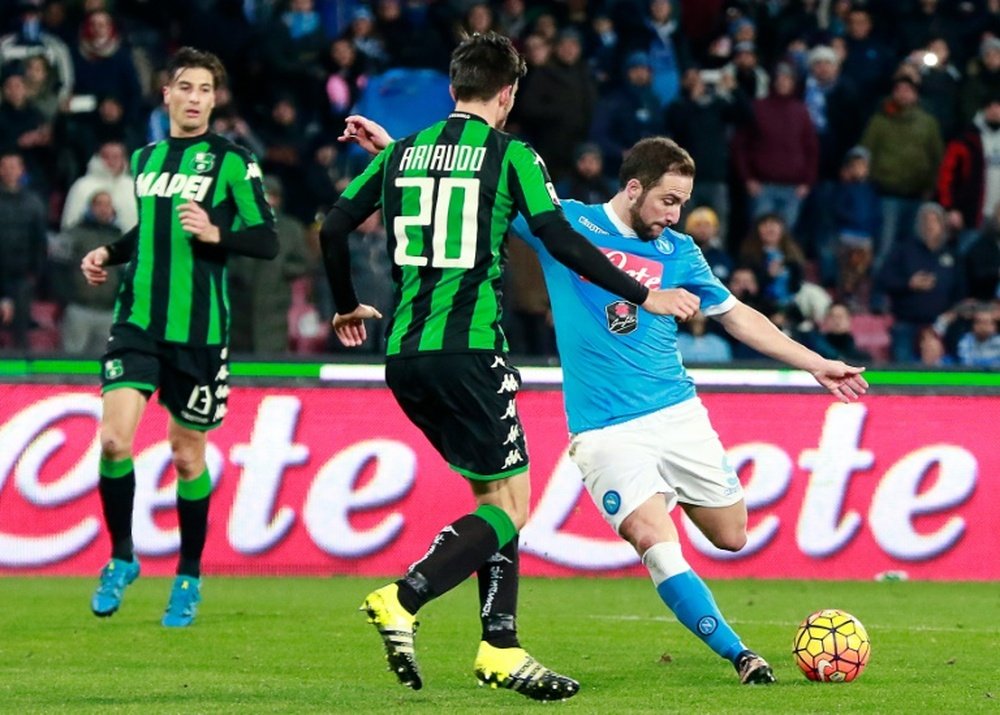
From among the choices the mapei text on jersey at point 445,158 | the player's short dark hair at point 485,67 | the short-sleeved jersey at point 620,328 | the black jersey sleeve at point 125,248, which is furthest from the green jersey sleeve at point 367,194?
the black jersey sleeve at point 125,248

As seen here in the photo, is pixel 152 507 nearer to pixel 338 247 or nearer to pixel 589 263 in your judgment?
pixel 338 247

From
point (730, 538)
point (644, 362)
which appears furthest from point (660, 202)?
point (730, 538)

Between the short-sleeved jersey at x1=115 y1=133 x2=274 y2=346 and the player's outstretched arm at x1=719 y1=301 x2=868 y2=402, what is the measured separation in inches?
105

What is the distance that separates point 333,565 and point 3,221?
4262mm

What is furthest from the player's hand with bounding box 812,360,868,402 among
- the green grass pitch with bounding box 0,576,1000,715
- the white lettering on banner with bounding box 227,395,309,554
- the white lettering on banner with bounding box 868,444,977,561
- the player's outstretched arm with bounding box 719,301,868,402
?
the white lettering on banner with bounding box 227,395,309,554

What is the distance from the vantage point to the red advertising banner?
1205 centimetres

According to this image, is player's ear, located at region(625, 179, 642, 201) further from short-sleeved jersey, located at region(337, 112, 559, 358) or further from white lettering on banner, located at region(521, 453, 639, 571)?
white lettering on banner, located at region(521, 453, 639, 571)

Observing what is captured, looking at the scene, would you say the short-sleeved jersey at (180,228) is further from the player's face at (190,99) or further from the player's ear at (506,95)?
the player's ear at (506,95)

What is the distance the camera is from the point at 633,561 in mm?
12289

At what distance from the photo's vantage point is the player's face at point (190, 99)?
9.09 metres

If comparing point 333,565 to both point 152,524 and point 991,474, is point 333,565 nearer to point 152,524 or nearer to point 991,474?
point 152,524

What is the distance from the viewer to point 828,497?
12.3 meters

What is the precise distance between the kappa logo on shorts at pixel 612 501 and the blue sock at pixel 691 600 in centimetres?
23

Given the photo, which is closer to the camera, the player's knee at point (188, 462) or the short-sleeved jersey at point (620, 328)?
the short-sleeved jersey at point (620, 328)
